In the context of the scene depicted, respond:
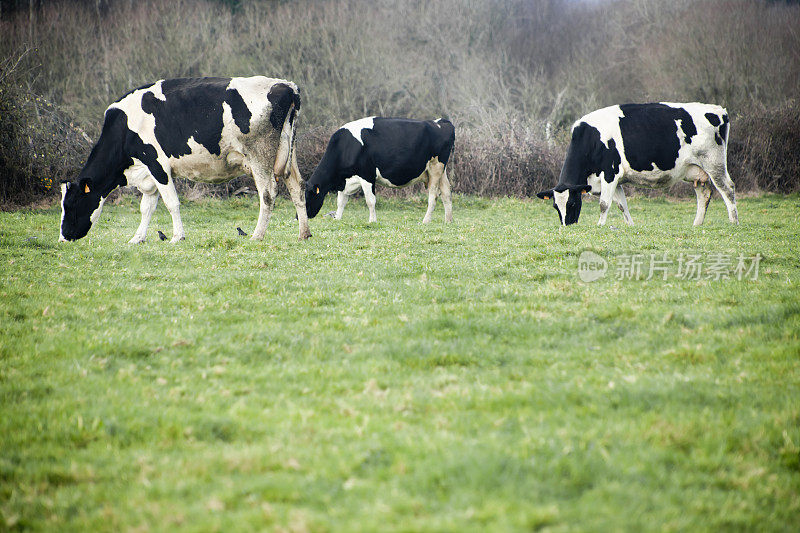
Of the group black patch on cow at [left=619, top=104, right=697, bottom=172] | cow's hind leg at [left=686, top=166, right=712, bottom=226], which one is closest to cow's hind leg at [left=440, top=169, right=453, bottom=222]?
black patch on cow at [left=619, top=104, right=697, bottom=172]

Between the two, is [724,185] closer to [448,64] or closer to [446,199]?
[446,199]

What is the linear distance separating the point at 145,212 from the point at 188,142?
1.90 metres

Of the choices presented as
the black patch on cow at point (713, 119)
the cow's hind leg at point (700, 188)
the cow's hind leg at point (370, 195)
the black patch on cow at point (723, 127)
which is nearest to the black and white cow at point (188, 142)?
the cow's hind leg at point (370, 195)

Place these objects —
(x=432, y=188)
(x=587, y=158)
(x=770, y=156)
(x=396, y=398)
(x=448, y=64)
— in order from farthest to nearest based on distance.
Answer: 1. (x=448, y=64)
2. (x=770, y=156)
3. (x=432, y=188)
4. (x=587, y=158)
5. (x=396, y=398)

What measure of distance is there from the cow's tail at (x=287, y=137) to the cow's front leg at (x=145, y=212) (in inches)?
110

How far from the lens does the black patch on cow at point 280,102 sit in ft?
43.8

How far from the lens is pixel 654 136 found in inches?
661

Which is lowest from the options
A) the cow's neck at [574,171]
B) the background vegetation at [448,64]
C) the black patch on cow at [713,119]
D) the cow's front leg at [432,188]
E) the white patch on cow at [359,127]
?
the cow's front leg at [432,188]

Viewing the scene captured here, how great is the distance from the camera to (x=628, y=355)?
6.28 meters

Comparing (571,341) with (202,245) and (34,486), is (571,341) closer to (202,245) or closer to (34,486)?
(34,486)

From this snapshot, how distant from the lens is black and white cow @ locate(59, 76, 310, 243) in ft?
43.6

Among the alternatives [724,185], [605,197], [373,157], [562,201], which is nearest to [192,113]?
[373,157]

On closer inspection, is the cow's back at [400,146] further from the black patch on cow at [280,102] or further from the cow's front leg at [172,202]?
the cow's front leg at [172,202]

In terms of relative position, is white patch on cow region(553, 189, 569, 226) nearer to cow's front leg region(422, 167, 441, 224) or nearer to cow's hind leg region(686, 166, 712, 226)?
cow's hind leg region(686, 166, 712, 226)
